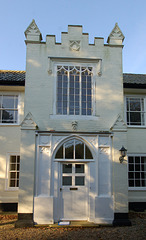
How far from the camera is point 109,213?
8.52 meters

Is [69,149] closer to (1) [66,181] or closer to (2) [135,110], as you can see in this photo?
(1) [66,181]

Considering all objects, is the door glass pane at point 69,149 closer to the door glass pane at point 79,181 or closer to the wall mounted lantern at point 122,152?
the door glass pane at point 79,181

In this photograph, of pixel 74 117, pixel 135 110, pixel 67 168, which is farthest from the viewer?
pixel 135 110

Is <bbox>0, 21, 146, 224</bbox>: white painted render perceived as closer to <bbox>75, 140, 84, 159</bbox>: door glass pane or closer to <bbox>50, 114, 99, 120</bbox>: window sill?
<bbox>50, 114, 99, 120</bbox>: window sill

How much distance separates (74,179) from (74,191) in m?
0.51

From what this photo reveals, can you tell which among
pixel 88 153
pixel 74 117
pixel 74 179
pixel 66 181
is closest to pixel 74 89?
pixel 74 117

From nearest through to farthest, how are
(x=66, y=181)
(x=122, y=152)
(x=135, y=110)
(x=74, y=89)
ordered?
(x=122, y=152) → (x=66, y=181) → (x=74, y=89) → (x=135, y=110)

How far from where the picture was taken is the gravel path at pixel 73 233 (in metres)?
7.06

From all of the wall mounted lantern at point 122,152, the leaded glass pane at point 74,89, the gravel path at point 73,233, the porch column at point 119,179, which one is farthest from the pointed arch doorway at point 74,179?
the leaded glass pane at point 74,89

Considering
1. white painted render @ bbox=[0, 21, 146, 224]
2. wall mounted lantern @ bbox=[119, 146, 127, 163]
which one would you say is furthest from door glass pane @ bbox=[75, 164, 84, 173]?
wall mounted lantern @ bbox=[119, 146, 127, 163]

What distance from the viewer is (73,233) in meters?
7.44

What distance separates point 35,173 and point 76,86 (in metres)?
4.44

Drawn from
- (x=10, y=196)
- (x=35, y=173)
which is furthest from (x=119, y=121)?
(x=10, y=196)

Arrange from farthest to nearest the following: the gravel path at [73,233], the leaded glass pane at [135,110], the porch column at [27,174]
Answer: the leaded glass pane at [135,110] → the porch column at [27,174] → the gravel path at [73,233]
